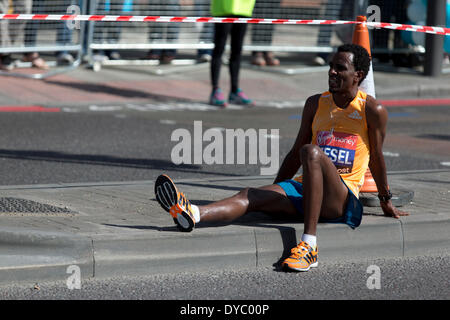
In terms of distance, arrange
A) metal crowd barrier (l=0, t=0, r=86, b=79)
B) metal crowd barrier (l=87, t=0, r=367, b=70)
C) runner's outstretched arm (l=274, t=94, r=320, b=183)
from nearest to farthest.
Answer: runner's outstretched arm (l=274, t=94, r=320, b=183) < metal crowd barrier (l=0, t=0, r=86, b=79) < metal crowd barrier (l=87, t=0, r=367, b=70)

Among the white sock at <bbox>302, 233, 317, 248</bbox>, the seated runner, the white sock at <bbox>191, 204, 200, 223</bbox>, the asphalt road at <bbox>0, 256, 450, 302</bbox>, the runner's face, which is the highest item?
the runner's face

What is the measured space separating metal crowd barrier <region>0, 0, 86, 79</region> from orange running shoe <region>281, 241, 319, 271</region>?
8474 mm

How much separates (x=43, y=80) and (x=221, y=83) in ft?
8.01

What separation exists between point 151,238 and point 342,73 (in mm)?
1431

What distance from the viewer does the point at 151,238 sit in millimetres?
4793

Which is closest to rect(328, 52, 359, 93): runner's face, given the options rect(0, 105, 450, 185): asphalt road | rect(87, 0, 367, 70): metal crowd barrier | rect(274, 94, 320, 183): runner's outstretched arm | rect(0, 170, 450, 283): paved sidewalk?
rect(274, 94, 320, 183): runner's outstretched arm

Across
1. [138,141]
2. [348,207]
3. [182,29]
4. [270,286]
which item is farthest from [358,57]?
[182,29]

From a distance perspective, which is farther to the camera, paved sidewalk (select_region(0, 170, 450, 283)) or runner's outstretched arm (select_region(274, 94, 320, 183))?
runner's outstretched arm (select_region(274, 94, 320, 183))

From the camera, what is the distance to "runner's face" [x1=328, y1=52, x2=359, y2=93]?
5.24m

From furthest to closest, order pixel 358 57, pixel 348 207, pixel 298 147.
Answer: pixel 298 147 → pixel 358 57 → pixel 348 207

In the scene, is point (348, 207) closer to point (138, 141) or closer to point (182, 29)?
point (138, 141)

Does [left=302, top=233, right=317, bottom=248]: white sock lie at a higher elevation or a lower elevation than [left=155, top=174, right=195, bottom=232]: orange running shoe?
lower

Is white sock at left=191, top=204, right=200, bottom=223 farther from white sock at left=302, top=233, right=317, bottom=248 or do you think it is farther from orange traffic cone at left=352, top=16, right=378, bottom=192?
orange traffic cone at left=352, top=16, right=378, bottom=192
